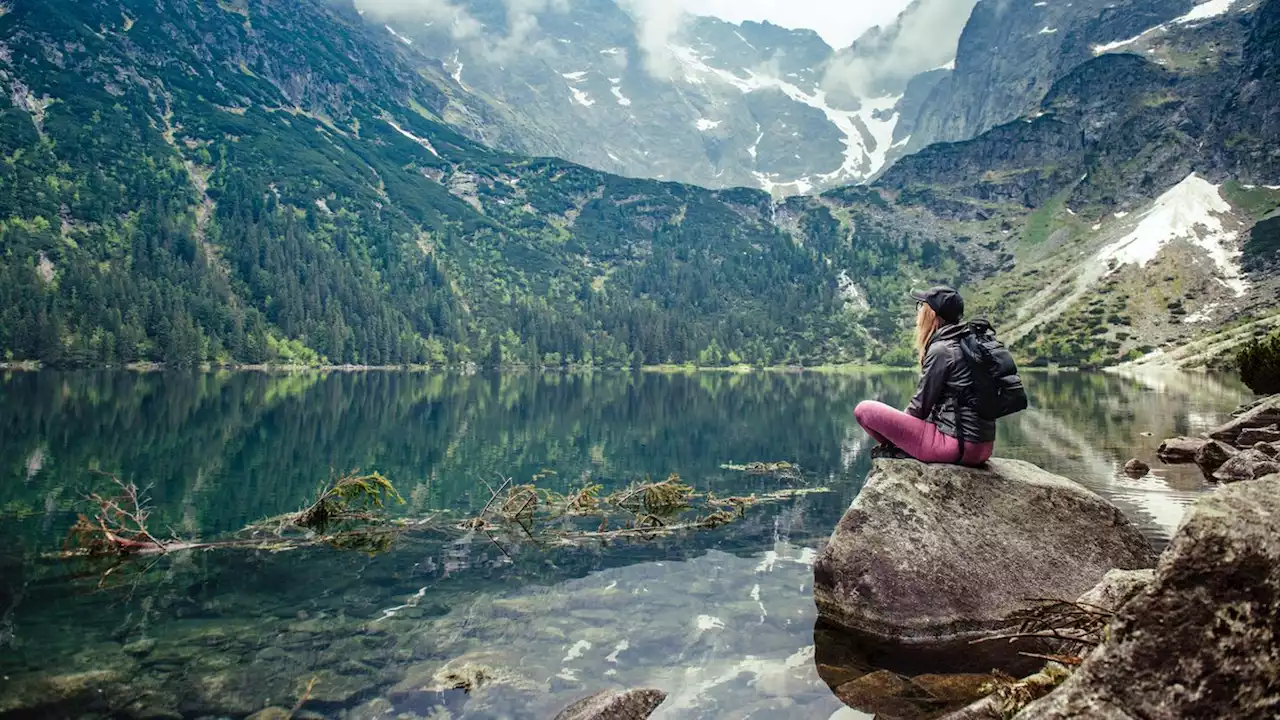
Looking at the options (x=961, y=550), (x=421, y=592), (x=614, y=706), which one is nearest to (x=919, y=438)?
(x=961, y=550)

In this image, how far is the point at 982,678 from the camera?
33.1ft

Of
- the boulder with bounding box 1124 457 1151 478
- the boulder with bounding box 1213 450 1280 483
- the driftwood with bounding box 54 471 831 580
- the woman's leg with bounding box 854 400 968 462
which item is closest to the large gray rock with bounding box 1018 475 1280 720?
the woman's leg with bounding box 854 400 968 462

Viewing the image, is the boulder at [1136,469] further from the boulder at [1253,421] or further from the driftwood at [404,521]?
the driftwood at [404,521]

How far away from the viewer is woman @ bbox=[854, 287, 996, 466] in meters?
11.8

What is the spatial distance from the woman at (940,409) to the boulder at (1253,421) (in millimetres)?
28387

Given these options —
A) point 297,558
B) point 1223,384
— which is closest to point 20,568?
point 297,558

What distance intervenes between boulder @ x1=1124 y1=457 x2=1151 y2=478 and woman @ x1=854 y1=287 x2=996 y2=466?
69.3ft

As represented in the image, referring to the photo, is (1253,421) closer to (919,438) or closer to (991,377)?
(919,438)

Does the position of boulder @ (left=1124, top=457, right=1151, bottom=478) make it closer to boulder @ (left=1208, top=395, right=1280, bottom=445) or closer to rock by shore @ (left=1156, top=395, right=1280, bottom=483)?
rock by shore @ (left=1156, top=395, right=1280, bottom=483)

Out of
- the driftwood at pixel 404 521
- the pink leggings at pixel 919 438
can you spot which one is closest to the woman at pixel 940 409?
the pink leggings at pixel 919 438

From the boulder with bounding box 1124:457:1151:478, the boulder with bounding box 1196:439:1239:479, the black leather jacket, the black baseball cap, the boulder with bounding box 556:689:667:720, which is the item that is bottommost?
the boulder with bounding box 556:689:667:720

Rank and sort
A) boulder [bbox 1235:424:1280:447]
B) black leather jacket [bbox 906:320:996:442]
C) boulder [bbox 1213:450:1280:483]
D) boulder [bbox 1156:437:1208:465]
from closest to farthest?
black leather jacket [bbox 906:320:996:442] → boulder [bbox 1213:450:1280:483] → boulder [bbox 1235:424:1280:447] → boulder [bbox 1156:437:1208:465]

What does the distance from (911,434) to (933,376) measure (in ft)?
4.38

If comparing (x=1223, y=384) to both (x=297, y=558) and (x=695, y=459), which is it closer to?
(x=695, y=459)
